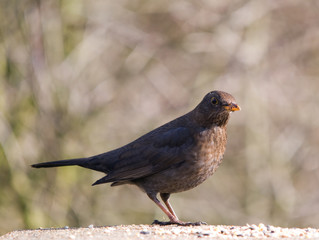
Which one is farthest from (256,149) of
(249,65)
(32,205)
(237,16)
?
(32,205)

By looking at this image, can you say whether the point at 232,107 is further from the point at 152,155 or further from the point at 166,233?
the point at 166,233

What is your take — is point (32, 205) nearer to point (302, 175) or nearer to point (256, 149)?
point (256, 149)

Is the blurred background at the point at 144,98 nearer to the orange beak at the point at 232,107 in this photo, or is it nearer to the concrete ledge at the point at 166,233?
the orange beak at the point at 232,107

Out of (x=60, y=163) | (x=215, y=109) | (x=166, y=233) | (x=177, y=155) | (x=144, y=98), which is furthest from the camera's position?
(x=144, y=98)

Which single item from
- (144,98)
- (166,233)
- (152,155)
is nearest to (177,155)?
(152,155)

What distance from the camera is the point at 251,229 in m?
5.40

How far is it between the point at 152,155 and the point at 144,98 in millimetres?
6099

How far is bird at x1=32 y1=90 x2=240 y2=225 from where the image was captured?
6.07m

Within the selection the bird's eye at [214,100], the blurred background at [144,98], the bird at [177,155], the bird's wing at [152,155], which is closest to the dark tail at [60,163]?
the bird at [177,155]

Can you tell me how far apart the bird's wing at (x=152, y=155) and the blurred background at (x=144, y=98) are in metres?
3.46

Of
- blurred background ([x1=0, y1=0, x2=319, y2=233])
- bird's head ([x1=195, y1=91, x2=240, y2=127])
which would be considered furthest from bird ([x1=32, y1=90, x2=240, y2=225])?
blurred background ([x1=0, y1=0, x2=319, y2=233])

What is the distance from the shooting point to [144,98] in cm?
1238

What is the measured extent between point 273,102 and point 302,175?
1596mm

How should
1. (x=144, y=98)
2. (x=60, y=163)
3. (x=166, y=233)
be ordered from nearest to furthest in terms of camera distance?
1. (x=166, y=233)
2. (x=60, y=163)
3. (x=144, y=98)
